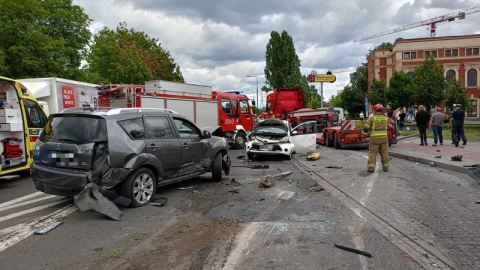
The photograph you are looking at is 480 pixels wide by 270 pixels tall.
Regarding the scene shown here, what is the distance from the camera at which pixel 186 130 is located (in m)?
8.09

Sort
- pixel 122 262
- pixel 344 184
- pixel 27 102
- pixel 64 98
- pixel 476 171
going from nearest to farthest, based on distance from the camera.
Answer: pixel 122 262
pixel 476 171
pixel 344 184
pixel 27 102
pixel 64 98

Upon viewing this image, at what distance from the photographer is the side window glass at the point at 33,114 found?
9.84m

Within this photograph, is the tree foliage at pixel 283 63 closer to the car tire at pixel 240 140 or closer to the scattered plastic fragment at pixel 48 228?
the car tire at pixel 240 140

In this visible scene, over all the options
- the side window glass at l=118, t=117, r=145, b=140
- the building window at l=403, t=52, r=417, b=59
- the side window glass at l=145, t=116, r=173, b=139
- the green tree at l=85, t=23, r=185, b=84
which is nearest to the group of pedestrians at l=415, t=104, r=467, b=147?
the side window glass at l=145, t=116, r=173, b=139

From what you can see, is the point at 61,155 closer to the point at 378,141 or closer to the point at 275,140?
the point at 378,141

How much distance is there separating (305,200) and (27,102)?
25.0 ft

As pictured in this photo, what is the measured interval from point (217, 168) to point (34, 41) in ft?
58.7

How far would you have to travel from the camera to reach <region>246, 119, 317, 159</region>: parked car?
12.8 metres

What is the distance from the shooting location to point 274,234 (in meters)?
4.99

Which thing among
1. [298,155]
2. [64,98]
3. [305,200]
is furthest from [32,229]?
[298,155]

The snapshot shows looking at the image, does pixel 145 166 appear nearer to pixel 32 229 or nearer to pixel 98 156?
pixel 98 156

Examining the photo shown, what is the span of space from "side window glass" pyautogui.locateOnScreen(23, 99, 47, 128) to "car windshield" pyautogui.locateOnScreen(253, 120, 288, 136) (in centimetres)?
679

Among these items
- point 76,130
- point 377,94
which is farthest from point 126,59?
point 377,94

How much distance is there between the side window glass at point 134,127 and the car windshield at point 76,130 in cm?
39
